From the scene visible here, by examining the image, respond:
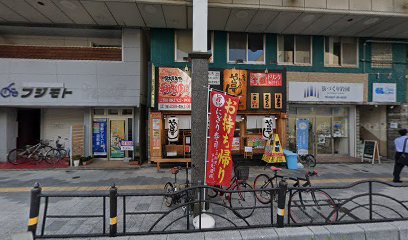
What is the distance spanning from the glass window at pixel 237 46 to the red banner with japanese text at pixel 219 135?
719 cm

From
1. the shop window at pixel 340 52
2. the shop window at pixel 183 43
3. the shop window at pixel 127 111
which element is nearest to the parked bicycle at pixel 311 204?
the shop window at pixel 183 43

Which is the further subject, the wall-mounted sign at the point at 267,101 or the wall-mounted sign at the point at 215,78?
the wall-mounted sign at the point at 267,101

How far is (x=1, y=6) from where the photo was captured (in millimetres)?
9500

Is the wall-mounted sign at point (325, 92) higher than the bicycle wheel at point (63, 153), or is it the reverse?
the wall-mounted sign at point (325, 92)

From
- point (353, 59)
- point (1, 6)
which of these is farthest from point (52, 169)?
point (353, 59)

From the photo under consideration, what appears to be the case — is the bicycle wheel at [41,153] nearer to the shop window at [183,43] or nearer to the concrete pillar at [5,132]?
the concrete pillar at [5,132]

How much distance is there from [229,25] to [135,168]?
8.86 metres

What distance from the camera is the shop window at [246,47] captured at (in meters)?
11.6

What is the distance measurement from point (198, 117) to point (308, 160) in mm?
8629

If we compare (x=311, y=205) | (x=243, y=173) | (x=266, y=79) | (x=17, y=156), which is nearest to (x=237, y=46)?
(x=266, y=79)

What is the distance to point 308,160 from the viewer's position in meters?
11.1

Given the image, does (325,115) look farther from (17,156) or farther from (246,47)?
(17,156)

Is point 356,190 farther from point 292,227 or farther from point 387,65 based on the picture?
point 387,65

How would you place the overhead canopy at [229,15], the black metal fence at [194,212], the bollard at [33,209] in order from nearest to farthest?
the bollard at [33,209], the black metal fence at [194,212], the overhead canopy at [229,15]
